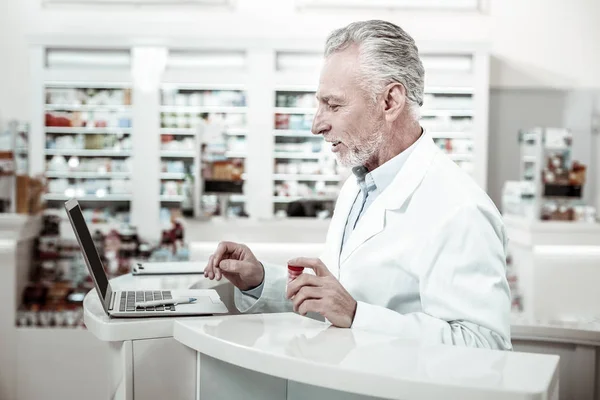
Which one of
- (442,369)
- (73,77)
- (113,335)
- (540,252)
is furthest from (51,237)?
(442,369)

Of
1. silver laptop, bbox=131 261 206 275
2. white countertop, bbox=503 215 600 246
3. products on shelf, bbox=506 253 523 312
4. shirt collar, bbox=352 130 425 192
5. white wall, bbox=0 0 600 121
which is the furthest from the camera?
white wall, bbox=0 0 600 121

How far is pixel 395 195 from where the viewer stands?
70.7 inches

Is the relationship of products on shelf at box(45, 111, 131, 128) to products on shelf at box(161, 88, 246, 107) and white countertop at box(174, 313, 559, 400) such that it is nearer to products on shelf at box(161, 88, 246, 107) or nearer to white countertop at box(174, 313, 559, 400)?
products on shelf at box(161, 88, 246, 107)

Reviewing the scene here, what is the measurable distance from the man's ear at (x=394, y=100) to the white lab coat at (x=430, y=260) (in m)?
0.10

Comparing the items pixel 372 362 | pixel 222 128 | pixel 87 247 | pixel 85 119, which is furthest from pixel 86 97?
pixel 372 362

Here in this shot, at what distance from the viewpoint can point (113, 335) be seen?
163cm

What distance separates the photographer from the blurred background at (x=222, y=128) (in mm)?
5562

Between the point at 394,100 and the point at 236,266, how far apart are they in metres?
0.62

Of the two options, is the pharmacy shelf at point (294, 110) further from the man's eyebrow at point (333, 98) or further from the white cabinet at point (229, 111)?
the man's eyebrow at point (333, 98)

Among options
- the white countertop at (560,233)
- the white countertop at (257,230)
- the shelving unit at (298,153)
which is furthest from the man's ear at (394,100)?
the shelving unit at (298,153)

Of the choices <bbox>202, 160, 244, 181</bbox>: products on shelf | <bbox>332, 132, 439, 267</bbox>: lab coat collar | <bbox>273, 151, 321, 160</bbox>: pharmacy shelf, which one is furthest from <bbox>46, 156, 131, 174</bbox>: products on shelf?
<bbox>332, 132, 439, 267</bbox>: lab coat collar

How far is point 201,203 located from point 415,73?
3.43 metres

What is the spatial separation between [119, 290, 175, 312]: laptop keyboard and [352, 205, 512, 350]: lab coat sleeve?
494 mm

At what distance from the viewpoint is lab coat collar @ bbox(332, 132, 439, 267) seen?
1.78 meters
